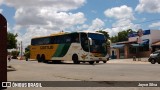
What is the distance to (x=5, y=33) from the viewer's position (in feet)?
37.4

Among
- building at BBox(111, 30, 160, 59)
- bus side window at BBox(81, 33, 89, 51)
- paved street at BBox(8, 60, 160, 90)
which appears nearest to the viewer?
paved street at BBox(8, 60, 160, 90)

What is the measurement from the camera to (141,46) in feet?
214

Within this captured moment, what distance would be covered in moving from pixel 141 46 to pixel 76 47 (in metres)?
32.6

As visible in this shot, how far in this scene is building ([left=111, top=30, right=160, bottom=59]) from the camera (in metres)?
63.1

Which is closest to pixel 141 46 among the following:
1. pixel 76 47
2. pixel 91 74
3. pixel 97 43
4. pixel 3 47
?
pixel 76 47

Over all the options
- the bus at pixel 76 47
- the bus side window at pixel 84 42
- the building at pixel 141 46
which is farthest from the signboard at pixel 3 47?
the building at pixel 141 46

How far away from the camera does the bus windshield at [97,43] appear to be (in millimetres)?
33531

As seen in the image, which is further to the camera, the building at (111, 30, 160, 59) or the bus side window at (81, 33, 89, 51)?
the building at (111, 30, 160, 59)

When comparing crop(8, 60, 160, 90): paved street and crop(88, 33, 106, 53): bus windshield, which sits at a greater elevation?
crop(88, 33, 106, 53): bus windshield

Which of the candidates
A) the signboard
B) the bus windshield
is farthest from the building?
the signboard

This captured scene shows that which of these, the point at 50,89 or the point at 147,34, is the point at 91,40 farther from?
the point at 147,34

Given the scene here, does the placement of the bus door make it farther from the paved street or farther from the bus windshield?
the paved street

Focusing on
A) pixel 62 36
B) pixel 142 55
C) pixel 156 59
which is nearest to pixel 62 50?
pixel 62 36

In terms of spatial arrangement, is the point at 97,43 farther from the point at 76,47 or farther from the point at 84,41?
the point at 76,47
